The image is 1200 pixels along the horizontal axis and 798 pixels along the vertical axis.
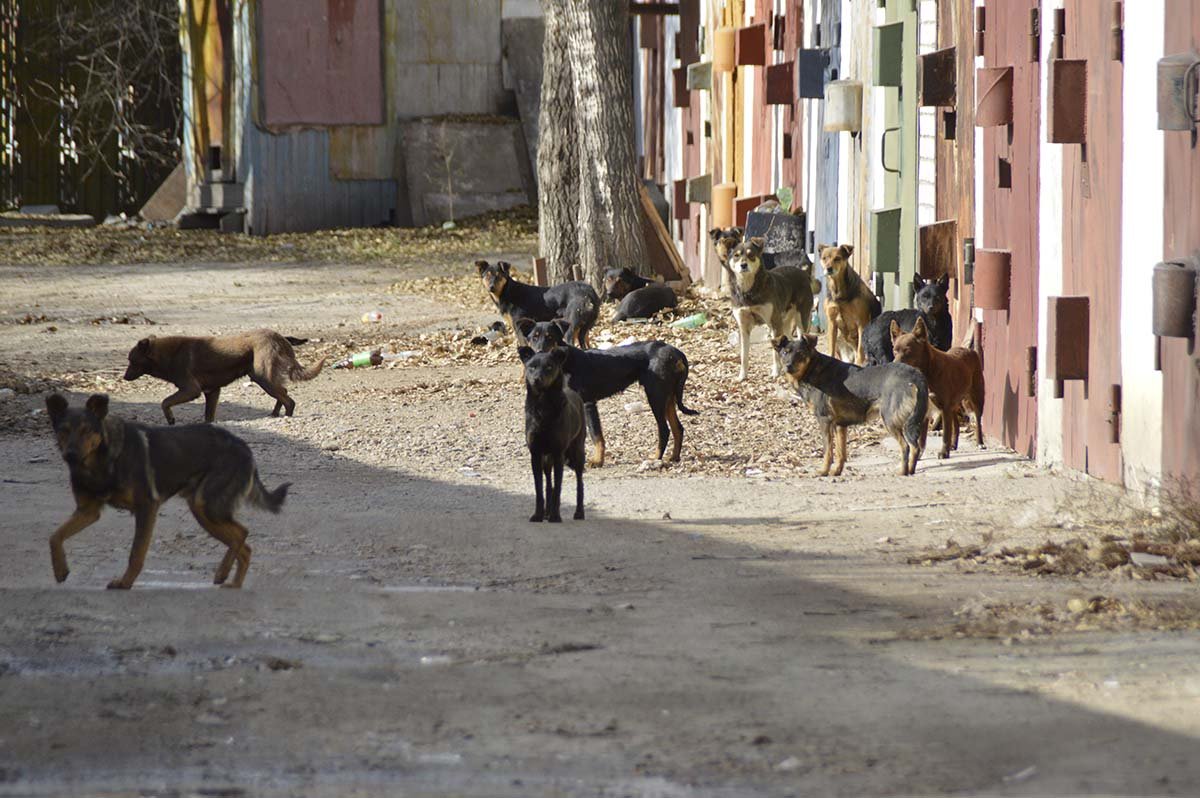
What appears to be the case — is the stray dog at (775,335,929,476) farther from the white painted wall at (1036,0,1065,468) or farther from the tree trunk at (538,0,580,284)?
the tree trunk at (538,0,580,284)

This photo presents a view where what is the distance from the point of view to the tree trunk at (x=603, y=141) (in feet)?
63.0

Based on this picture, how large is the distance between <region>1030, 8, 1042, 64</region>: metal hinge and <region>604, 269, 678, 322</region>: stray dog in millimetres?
7975

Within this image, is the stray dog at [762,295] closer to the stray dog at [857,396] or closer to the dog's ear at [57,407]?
the stray dog at [857,396]

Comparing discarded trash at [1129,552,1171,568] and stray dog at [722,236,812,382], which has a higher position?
stray dog at [722,236,812,382]

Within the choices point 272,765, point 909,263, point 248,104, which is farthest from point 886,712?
point 248,104

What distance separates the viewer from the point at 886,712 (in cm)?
507

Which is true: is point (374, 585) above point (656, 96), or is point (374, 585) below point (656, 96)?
below

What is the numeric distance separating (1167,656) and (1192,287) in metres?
2.26

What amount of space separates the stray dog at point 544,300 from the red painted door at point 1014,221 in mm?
4954

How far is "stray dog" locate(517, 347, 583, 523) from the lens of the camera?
332 inches

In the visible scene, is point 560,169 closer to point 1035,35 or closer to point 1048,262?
point 1035,35

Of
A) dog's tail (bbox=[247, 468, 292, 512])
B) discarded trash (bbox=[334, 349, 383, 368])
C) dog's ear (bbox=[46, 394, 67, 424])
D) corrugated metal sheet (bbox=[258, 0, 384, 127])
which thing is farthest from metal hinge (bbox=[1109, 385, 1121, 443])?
corrugated metal sheet (bbox=[258, 0, 384, 127])

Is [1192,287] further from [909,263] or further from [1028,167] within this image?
[909,263]

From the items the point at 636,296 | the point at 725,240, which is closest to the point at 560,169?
the point at 636,296
